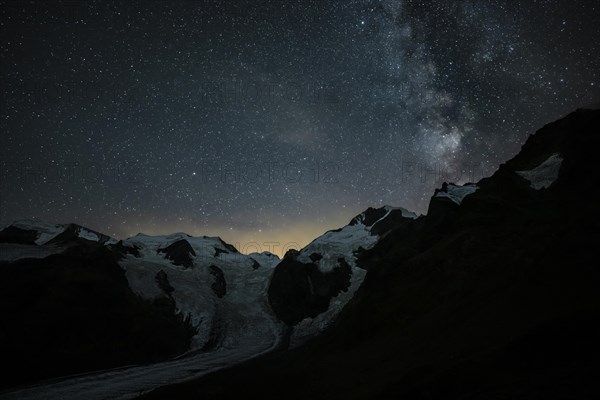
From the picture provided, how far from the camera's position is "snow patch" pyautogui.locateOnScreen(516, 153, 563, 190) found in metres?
39.1

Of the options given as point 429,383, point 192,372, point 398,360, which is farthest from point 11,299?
point 429,383

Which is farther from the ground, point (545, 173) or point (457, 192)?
point (457, 192)

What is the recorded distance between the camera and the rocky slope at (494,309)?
12.4 metres

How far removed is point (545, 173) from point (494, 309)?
89.6ft

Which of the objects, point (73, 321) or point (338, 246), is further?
point (338, 246)

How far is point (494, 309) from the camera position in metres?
A: 21.5

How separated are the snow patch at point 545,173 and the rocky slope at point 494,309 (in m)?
0.17

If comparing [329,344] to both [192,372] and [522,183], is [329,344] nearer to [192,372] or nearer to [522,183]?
[192,372]

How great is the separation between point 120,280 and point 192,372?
25.7 m

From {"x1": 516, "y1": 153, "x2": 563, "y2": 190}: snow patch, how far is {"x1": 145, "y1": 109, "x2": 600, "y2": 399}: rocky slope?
0.54 feet

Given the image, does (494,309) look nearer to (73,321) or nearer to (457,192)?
(457,192)

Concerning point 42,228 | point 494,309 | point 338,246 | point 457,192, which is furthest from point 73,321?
point 42,228

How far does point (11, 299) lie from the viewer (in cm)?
4209

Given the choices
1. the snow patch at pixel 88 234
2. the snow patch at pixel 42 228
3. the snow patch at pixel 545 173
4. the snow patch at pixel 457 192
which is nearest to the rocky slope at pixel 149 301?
the snow patch at pixel 42 228
